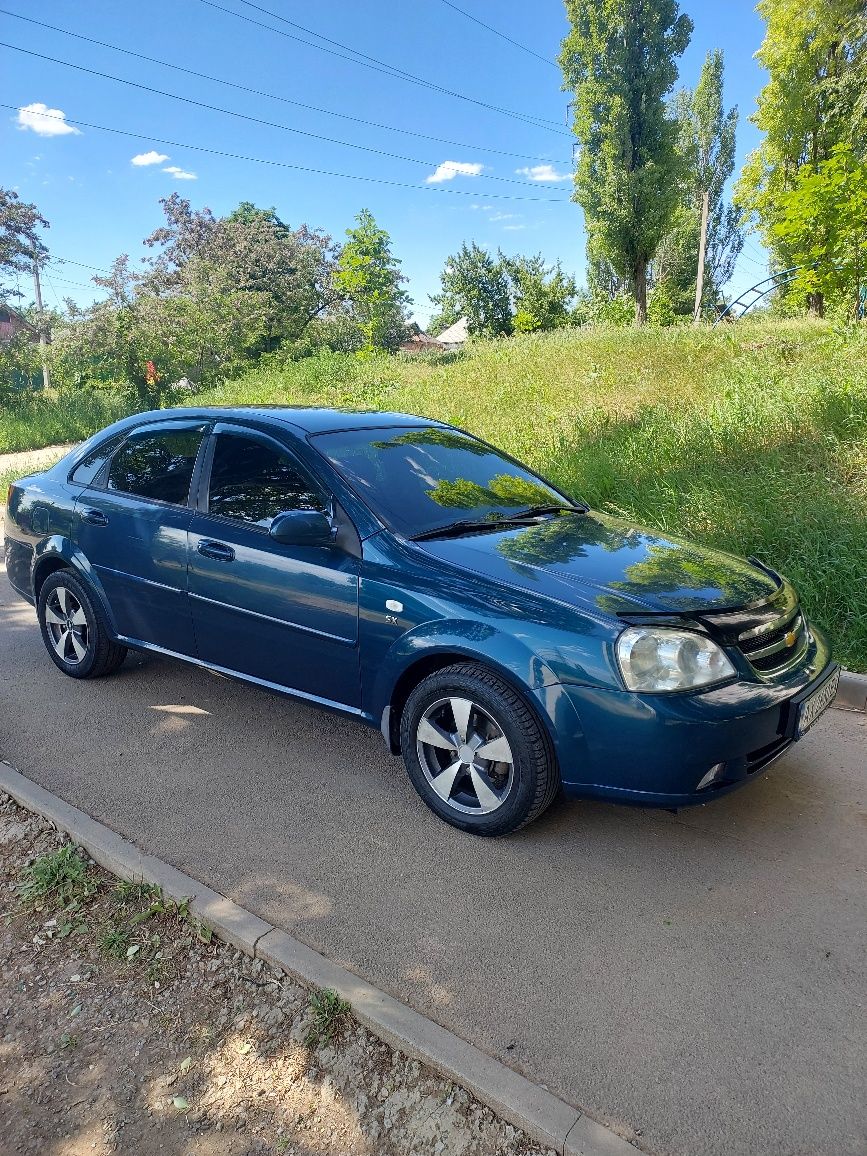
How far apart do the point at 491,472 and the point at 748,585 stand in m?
1.51

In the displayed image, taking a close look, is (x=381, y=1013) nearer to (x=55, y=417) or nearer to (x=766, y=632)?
(x=766, y=632)

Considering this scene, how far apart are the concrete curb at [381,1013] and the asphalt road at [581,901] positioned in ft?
0.29

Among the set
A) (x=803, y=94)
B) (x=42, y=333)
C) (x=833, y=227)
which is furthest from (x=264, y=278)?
(x=833, y=227)

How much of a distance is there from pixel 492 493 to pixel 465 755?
1.48 m

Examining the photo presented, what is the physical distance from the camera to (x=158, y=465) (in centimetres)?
441

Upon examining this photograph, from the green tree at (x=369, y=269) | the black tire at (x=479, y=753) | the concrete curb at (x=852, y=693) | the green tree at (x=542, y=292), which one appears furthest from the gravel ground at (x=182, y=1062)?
the green tree at (x=542, y=292)

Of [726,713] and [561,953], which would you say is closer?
[561,953]

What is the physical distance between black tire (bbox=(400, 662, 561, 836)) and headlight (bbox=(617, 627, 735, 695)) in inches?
16.1

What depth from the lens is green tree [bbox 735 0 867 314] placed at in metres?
17.7

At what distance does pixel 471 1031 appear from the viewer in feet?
7.36

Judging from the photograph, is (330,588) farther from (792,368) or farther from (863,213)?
(863,213)

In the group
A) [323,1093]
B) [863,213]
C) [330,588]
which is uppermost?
[863,213]

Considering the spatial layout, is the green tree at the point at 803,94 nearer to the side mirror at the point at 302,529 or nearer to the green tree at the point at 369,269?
the green tree at the point at 369,269

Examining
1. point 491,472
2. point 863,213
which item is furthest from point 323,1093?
point 863,213
